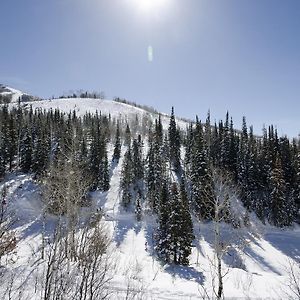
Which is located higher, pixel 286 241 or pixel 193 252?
pixel 286 241

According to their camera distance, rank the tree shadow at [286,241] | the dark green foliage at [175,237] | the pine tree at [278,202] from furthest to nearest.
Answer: the pine tree at [278,202] < the tree shadow at [286,241] < the dark green foliage at [175,237]

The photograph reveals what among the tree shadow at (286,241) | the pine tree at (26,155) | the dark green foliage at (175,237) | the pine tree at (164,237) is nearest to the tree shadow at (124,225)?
the pine tree at (164,237)

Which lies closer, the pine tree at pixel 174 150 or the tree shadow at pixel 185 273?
the tree shadow at pixel 185 273

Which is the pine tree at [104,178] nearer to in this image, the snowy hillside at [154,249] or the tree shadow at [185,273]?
the snowy hillside at [154,249]

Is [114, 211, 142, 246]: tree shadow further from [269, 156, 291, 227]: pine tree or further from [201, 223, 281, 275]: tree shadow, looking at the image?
[269, 156, 291, 227]: pine tree

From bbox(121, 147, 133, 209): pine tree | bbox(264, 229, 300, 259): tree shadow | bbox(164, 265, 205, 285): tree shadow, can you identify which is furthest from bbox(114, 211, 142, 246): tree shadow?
bbox(264, 229, 300, 259): tree shadow

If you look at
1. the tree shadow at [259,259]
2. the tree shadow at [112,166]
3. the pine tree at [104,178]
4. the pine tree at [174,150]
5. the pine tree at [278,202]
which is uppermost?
the pine tree at [174,150]

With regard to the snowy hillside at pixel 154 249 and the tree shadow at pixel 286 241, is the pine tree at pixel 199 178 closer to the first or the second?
the snowy hillside at pixel 154 249

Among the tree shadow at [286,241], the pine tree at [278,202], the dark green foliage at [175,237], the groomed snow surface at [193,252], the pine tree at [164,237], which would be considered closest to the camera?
the groomed snow surface at [193,252]

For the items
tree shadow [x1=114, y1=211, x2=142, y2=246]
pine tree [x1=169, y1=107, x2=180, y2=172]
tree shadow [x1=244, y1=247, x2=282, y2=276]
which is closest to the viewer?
tree shadow [x1=244, y1=247, x2=282, y2=276]

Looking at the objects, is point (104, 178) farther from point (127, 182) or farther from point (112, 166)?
point (112, 166)

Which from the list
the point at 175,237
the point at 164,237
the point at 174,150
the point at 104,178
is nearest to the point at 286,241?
the point at 164,237

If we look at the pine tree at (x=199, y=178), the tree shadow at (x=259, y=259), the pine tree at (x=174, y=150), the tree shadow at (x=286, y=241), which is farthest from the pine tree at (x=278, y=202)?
the pine tree at (x=174, y=150)

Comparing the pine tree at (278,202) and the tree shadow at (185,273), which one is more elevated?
the pine tree at (278,202)
